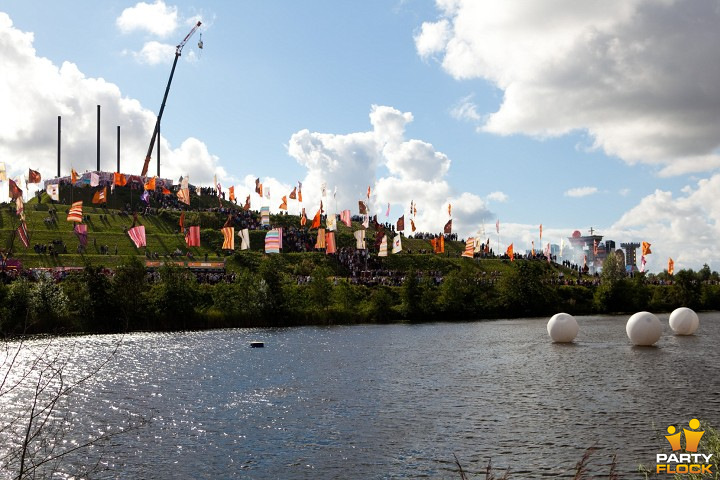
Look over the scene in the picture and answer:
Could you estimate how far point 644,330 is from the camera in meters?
61.6

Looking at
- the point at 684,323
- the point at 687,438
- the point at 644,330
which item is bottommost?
the point at 687,438

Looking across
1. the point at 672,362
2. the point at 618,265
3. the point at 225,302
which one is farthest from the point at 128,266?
the point at 618,265

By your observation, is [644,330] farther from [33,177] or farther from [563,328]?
[33,177]

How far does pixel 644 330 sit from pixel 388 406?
1400 inches

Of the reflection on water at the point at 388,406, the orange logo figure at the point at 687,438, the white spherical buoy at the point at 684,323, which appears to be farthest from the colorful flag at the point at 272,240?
the orange logo figure at the point at 687,438

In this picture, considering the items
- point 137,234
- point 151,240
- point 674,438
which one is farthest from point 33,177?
point 674,438

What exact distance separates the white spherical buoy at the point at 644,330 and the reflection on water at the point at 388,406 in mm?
1116

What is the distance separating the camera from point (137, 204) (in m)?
169

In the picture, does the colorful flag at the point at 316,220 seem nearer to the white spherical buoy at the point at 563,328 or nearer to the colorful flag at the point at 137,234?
the colorful flag at the point at 137,234

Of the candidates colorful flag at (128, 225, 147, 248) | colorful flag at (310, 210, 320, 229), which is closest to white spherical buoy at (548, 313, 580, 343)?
colorful flag at (128, 225, 147, 248)

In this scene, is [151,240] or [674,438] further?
[151,240]

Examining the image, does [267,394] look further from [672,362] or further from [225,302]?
[225,302]

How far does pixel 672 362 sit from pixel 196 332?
191 ft

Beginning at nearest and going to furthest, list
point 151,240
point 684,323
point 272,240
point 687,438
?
point 687,438
point 684,323
point 272,240
point 151,240
